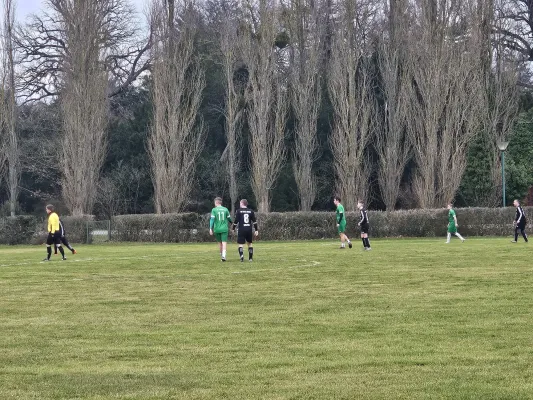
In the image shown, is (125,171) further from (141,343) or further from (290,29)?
(141,343)

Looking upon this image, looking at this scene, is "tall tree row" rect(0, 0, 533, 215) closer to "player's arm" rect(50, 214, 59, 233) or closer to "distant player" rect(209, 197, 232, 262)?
"player's arm" rect(50, 214, 59, 233)

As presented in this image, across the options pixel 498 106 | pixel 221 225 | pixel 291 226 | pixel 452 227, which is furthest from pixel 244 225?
pixel 498 106

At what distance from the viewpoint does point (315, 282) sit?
20.2 m

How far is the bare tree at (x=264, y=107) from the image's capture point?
5534cm

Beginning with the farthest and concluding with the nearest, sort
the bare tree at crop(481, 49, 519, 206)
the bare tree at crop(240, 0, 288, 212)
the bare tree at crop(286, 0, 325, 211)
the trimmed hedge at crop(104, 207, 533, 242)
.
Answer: the bare tree at crop(286, 0, 325, 211) → the bare tree at crop(481, 49, 519, 206) → the bare tree at crop(240, 0, 288, 212) → the trimmed hedge at crop(104, 207, 533, 242)

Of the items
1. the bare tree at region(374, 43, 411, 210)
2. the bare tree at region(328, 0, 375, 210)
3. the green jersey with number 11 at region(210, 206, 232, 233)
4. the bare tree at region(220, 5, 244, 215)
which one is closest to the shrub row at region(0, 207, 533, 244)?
the bare tree at region(328, 0, 375, 210)

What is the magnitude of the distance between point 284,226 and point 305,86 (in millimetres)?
10112

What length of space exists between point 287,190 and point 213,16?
49.0ft

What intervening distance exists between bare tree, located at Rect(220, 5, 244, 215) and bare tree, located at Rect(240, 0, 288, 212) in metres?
0.85

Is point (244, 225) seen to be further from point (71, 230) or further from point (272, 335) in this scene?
point (71, 230)

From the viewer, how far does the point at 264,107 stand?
56000 mm

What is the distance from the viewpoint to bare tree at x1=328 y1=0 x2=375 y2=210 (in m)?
55.1

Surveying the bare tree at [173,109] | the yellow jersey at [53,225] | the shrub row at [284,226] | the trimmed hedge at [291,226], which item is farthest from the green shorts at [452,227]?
the yellow jersey at [53,225]

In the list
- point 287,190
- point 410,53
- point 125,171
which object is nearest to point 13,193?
point 125,171
